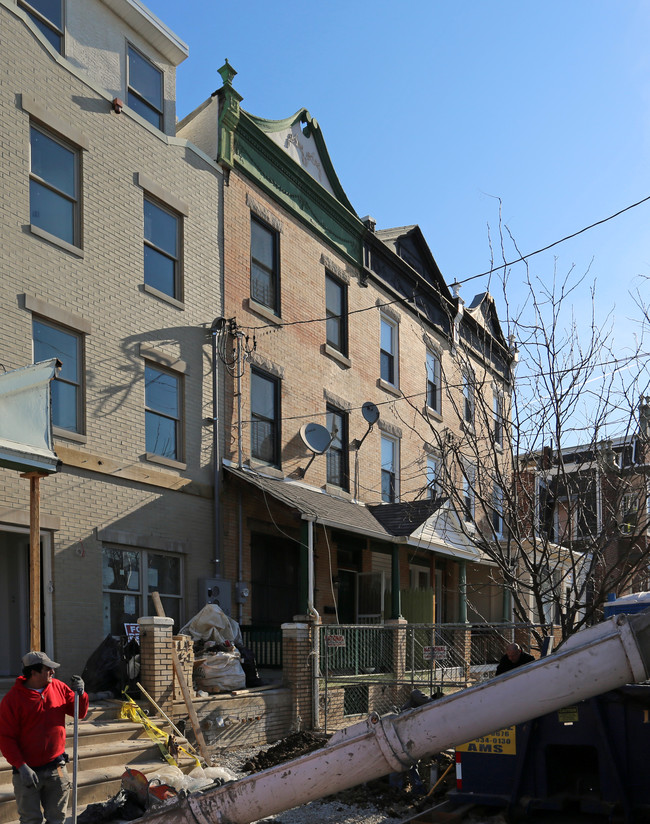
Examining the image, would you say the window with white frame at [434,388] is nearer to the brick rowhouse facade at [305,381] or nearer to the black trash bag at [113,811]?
the brick rowhouse facade at [305,381]

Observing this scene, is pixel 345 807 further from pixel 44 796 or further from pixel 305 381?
pixel 305 381

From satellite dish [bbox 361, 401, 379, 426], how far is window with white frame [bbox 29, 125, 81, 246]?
29.6 ft

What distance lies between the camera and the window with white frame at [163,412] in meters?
14.5

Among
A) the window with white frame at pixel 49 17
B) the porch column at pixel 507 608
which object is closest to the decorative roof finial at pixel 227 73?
the window with white frame at pixel 49 17

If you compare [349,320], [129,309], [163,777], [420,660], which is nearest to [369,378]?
[349,320]

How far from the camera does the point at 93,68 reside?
46.9 feet

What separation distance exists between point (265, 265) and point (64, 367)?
6.24 m

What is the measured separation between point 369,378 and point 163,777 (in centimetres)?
1337

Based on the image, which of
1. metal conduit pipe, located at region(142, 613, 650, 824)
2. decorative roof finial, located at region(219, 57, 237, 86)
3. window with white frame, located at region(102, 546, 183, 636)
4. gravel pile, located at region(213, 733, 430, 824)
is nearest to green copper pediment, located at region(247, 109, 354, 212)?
decorative roof finial, located at region(219, 57, 237, 86)

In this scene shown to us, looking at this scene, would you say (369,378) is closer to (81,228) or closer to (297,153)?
(297,153)

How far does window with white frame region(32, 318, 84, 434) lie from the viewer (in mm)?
12586

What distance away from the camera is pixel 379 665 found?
1605 cm

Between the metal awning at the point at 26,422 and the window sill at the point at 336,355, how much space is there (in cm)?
981

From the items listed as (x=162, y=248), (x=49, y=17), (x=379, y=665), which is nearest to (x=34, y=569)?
(x=162, y=248)
